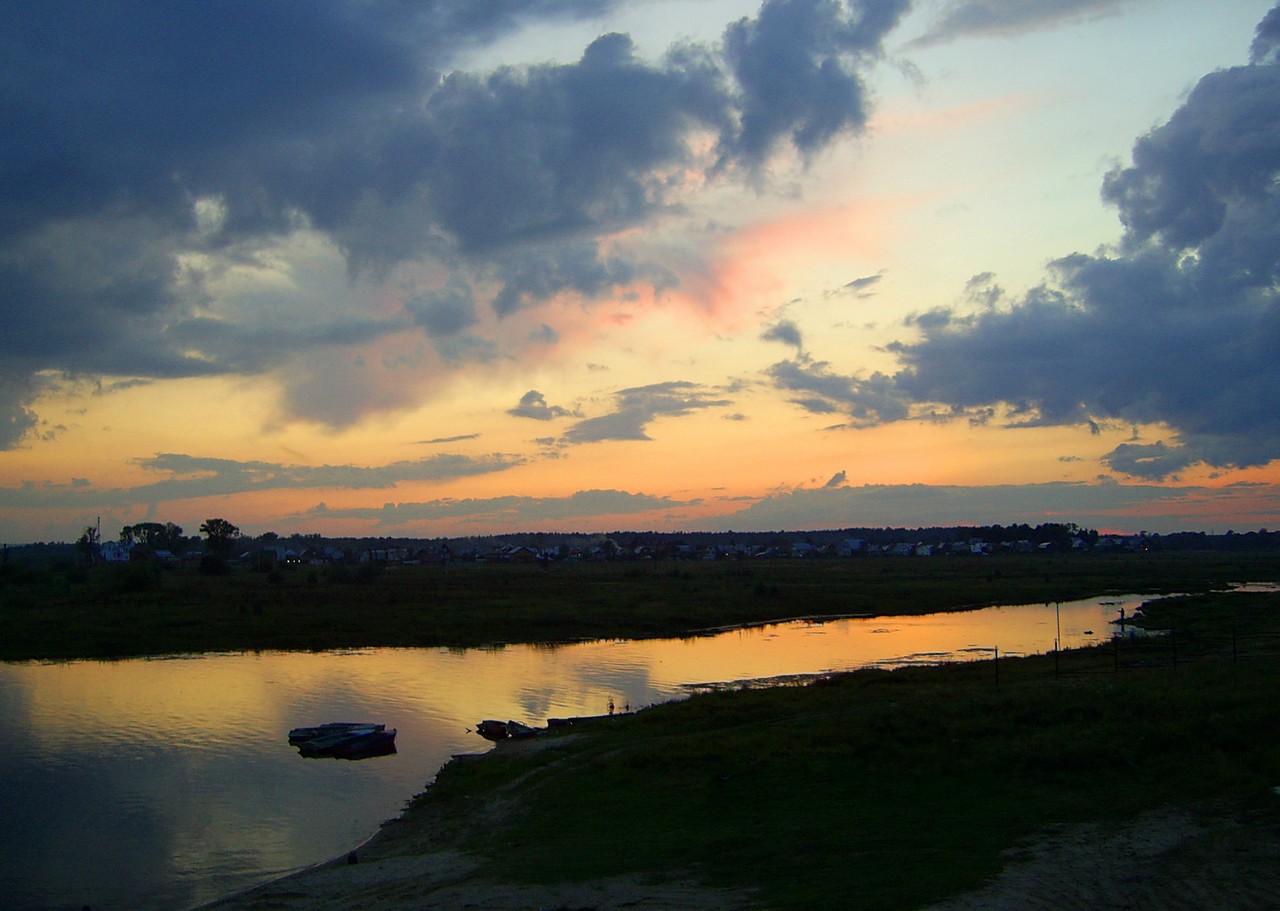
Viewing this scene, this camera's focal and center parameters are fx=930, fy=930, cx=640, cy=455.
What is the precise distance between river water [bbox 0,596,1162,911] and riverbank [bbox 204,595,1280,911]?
3.52m

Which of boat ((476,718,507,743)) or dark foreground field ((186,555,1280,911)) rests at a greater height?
dark foreground field ((186,555,1280,911))

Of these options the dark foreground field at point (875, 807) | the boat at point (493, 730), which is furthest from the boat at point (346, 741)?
the dark foreground field at point (875, 807)

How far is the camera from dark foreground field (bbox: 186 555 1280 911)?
47.2 ft

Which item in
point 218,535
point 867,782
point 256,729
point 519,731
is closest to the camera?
point 867,782

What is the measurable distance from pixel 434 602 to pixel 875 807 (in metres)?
70.5

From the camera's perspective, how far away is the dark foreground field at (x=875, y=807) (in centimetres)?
1439

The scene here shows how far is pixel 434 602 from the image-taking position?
281ft

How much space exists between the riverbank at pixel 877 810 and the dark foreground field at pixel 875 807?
0.22 ft

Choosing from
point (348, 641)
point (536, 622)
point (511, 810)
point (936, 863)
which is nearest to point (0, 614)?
point (348, 641)

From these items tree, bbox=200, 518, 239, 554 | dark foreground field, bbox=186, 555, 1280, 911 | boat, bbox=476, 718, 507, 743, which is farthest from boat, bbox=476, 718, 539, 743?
tree, bbox=200, 518, 239, 554

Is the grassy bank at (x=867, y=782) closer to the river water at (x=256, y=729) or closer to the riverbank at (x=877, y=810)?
the riverbank at (x=877, y=810)

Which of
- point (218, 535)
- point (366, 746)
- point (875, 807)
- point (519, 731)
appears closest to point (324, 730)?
point (366, 746)

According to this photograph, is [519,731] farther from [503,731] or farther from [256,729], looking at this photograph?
[256,729]

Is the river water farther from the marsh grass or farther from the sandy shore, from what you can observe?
the marsh grass
